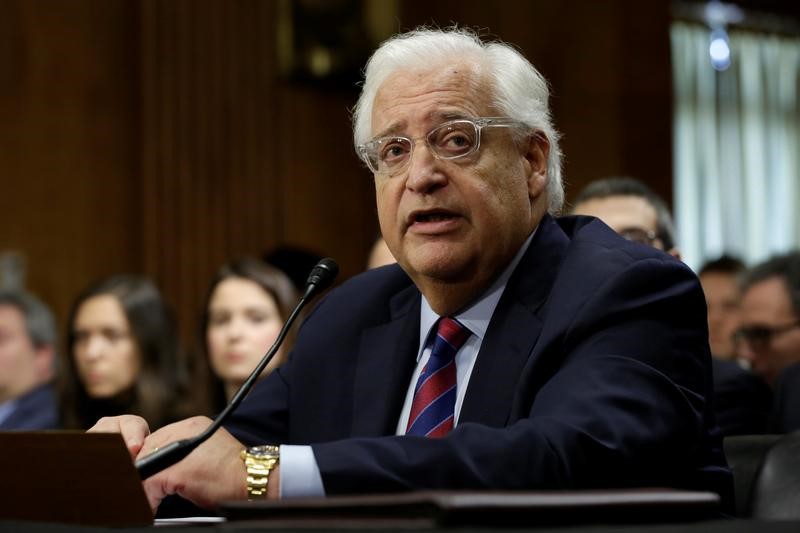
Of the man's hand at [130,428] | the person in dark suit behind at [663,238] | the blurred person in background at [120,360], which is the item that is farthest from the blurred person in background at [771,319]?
the man's hand at [130,428]

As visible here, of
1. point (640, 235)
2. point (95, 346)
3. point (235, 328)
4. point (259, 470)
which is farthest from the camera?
point (95, 346)

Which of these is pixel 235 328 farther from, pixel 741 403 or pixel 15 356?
pixel 741 403

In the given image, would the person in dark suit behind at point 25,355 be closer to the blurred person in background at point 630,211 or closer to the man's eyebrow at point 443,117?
the blurred person in background at point 630,211

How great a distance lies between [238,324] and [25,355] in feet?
4.06

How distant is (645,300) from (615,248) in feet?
0.64

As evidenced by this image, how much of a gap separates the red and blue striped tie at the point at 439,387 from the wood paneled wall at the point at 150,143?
4270mm

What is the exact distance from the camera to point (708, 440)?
215 cm

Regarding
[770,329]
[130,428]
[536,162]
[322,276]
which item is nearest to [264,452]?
[130,428]

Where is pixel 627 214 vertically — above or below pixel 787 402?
above

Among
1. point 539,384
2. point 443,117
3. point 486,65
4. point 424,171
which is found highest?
point 486,65

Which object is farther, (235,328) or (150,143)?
(150,143)

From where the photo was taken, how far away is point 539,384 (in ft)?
7.06

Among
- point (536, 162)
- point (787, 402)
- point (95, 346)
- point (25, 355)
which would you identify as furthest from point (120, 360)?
point (536, 162)

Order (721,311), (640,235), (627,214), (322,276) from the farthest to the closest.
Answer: (721,311) < (627,214) < (640,235) < (322,276)
